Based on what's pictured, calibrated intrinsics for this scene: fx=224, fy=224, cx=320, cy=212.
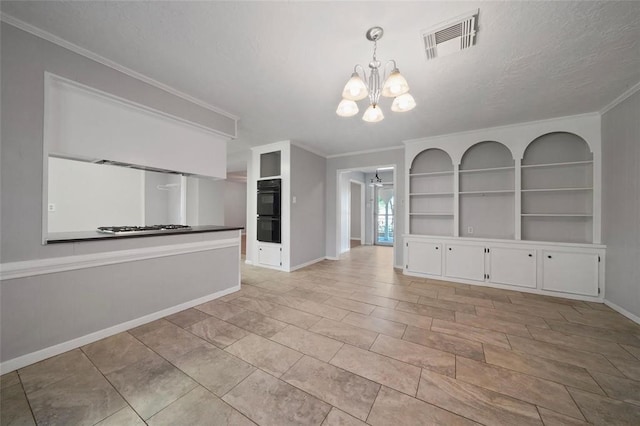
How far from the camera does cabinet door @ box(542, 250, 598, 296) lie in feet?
10.3

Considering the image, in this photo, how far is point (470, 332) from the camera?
7.61 ft

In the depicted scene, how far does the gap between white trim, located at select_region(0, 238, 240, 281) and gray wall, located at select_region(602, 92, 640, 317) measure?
5.23 meters

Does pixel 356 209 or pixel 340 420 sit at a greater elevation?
pixel 356 209

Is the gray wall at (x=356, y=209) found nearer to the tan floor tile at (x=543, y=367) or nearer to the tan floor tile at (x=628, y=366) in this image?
the tan floor tile at (x=543, y=367)

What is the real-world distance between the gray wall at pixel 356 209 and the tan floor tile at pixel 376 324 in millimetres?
6316

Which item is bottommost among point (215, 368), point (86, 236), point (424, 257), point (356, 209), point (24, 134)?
point (215, 368)

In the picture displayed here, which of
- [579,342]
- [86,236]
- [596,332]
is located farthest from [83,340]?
[596,332]

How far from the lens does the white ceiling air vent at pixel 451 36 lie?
1.66 metres

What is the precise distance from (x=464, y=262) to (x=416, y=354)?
2.64 metres

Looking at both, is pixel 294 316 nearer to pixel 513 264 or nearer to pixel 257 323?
pixel 257 323

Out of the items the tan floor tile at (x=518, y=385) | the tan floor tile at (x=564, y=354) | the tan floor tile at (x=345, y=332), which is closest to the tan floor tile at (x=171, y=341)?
the tan floor tile at (x=345, y=332)

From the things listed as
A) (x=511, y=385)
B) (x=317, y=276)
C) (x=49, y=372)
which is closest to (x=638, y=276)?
(x=511, y=385)

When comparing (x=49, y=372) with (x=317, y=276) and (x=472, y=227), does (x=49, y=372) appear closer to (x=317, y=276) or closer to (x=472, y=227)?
(x=317, y=276)

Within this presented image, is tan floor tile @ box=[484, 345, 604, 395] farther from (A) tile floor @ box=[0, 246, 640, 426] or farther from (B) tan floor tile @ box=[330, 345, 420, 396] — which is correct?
(B) tan floor tile @ box=[330, 345, 420, 396]
